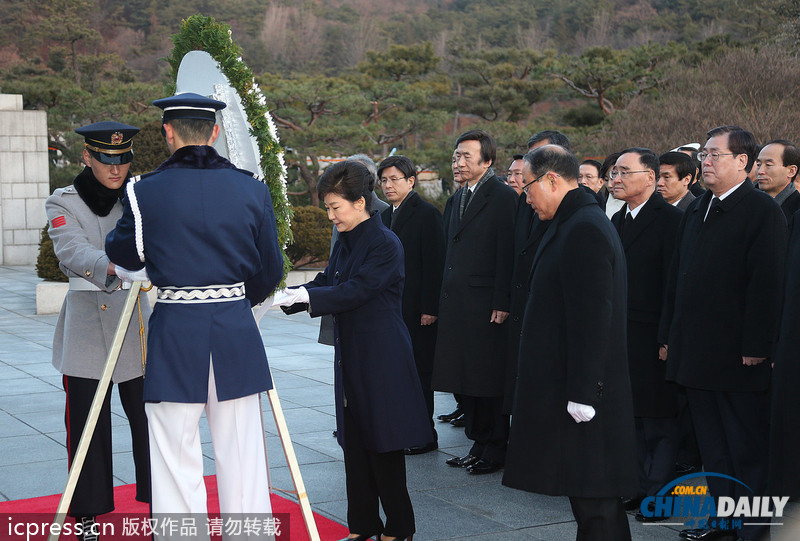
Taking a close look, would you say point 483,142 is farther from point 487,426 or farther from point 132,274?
point 132,274

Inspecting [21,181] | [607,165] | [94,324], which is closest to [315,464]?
[94,324]

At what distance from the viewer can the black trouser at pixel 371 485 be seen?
3.84 meters

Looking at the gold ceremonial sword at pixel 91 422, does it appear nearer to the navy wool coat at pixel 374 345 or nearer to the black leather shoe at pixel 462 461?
the navy wool coat at pixel 374 345

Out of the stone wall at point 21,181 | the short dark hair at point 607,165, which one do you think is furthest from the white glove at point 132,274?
the stone wall at point 21,181

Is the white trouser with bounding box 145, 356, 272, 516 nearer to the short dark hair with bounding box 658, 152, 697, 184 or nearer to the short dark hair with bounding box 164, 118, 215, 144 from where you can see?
the short dark hair with bounding box 164, 118, 215, 144

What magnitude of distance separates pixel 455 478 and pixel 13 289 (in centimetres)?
1075

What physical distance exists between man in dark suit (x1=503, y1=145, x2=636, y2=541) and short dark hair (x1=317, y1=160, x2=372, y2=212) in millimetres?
815

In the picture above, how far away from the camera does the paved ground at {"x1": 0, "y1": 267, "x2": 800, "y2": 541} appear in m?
4.22

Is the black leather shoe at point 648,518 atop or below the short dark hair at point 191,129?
below

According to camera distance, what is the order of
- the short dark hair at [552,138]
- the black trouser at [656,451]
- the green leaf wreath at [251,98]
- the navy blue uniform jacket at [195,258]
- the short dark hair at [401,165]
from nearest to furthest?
the navy blue uniform jacket at [195,258] < the green leaf wreath at [251,98] < the black trouser at [656,451] < the short dark hair at [552,138] < the short dark hair at [401,165]

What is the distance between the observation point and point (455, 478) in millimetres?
4977

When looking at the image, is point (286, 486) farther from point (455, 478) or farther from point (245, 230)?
point (245, 230)

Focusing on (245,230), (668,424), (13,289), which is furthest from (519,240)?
(13,289)

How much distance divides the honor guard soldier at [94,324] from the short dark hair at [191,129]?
32.7 inches
